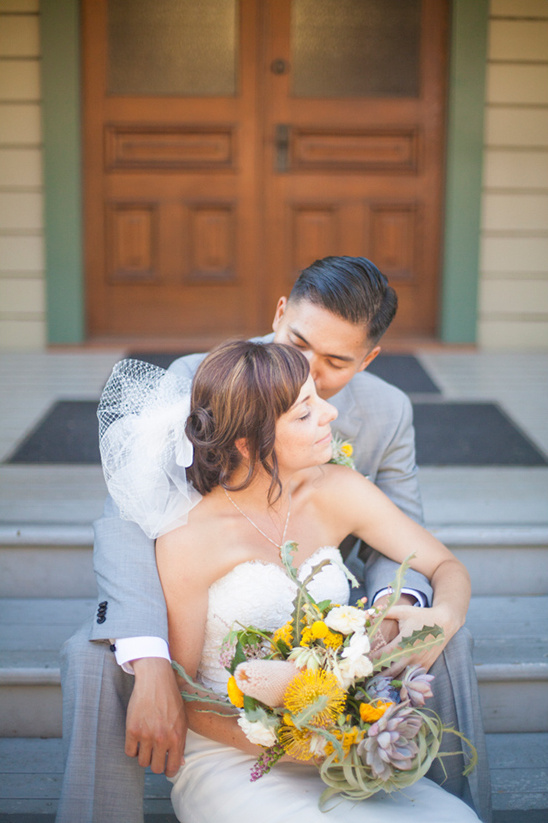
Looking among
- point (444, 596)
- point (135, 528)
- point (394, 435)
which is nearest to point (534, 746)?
point (444, 596)

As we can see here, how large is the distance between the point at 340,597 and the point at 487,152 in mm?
3942

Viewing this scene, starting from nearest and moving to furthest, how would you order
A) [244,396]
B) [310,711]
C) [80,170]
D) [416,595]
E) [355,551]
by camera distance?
1. [310,711]
2. [244,396]
3. [416,595]
4. [355,551]
5. [80,170]

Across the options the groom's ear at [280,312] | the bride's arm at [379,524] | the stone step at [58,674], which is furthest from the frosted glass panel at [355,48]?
the bride's arm at [379,524]

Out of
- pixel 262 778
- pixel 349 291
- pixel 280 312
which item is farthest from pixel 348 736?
pixel 280 312

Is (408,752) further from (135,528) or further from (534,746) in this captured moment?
(534,746)

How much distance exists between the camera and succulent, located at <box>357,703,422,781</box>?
149 centimetres

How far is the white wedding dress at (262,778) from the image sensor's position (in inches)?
63.5

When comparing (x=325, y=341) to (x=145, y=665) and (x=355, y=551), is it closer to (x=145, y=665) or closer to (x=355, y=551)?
(x=355, y=551)

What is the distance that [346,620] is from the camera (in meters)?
1.55

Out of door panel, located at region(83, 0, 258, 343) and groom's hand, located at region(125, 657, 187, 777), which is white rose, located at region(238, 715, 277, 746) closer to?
groom's hand, located at region(125, 657, 187, 777)

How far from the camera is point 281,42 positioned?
5.05 meters

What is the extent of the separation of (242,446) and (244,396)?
12cm

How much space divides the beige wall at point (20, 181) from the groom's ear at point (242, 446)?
376cm

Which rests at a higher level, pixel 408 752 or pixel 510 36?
pixel 510 36
